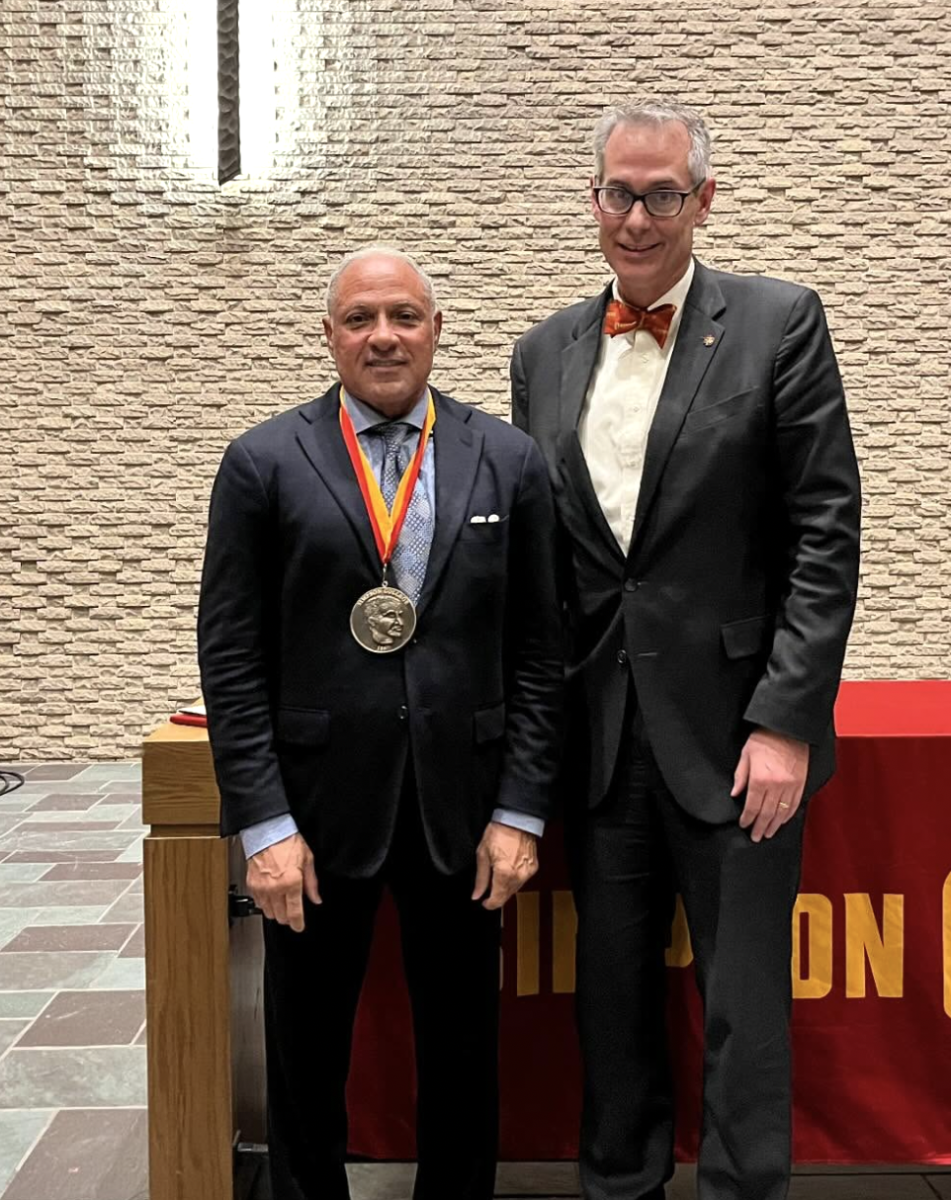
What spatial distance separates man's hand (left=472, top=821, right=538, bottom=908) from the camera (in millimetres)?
1771

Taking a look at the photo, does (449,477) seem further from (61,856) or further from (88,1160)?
(61,856)

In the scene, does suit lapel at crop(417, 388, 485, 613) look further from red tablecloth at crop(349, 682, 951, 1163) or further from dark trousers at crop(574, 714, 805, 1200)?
red tablecloth at crop(349, 682, 951, 1163)

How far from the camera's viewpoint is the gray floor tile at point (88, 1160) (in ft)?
7.89

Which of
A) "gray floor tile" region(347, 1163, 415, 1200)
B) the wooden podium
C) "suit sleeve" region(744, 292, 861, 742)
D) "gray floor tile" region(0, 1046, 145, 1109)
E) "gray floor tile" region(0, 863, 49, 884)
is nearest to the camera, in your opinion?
"suit sleeve" region(744, 292, 861, 742)

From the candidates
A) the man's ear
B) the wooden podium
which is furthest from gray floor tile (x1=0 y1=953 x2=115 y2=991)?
the man's ear

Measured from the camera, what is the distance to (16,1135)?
2.67 meters

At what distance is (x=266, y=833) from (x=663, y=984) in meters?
0.73

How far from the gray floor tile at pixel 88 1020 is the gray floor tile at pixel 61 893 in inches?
34.7

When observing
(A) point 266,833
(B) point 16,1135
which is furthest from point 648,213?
(B) point 16,1135

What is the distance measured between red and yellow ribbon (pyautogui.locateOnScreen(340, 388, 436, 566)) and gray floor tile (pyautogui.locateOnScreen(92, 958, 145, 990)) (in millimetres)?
2428

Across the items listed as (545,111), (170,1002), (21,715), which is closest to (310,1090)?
(170,1002)

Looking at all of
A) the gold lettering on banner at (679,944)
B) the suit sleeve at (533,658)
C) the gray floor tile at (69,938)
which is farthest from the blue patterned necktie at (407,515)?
the gray floor tile at (69,938)

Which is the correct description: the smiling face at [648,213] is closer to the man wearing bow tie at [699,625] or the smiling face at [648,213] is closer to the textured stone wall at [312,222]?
the man wearing bow tie at [699,625]

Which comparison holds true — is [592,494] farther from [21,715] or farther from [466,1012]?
[21,715]
